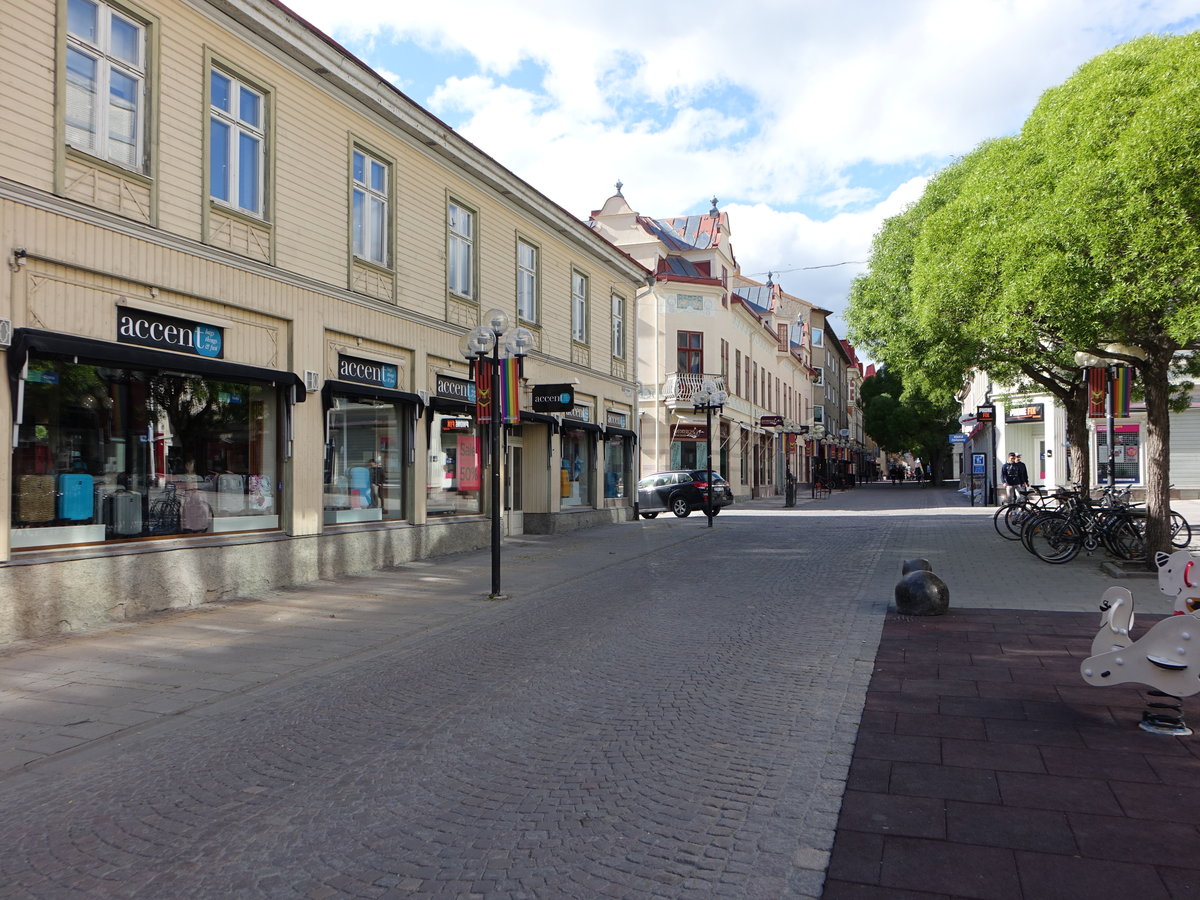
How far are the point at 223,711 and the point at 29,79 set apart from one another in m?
6.55

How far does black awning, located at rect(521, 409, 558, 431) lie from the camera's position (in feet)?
62.3

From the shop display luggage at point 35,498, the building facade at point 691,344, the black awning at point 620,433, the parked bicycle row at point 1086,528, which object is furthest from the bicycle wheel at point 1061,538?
the building facade at point 691,344

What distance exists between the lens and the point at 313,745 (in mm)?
5355

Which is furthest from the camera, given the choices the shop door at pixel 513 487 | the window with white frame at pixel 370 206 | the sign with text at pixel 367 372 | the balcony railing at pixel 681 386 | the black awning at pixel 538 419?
the balcony railing at pixel 681 386

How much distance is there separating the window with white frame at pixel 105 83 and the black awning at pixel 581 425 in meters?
11.9

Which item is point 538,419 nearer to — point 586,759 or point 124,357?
point 124,357

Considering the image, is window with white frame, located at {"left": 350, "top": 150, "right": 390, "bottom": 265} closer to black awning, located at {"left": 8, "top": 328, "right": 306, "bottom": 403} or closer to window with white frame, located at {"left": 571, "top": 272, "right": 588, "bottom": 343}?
black awning, located at {"left": 8, "top": 328, "right": 306, "bottom": 403}

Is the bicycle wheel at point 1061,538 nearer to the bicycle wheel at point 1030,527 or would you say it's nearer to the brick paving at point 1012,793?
the bicycle wheel at point 1030,527

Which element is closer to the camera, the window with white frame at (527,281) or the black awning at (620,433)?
the window with white frame at (527,281)

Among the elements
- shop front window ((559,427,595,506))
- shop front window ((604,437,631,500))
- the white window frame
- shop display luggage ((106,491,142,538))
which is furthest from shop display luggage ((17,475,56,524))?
shop front window ((604,437,631,500))

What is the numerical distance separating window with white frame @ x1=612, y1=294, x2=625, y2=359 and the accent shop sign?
1452cm

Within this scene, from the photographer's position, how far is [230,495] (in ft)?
37.8

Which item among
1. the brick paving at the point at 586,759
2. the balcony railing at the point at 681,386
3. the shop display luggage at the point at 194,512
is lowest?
the brick paving at the point at 586,759

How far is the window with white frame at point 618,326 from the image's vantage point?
2481 centimetres
